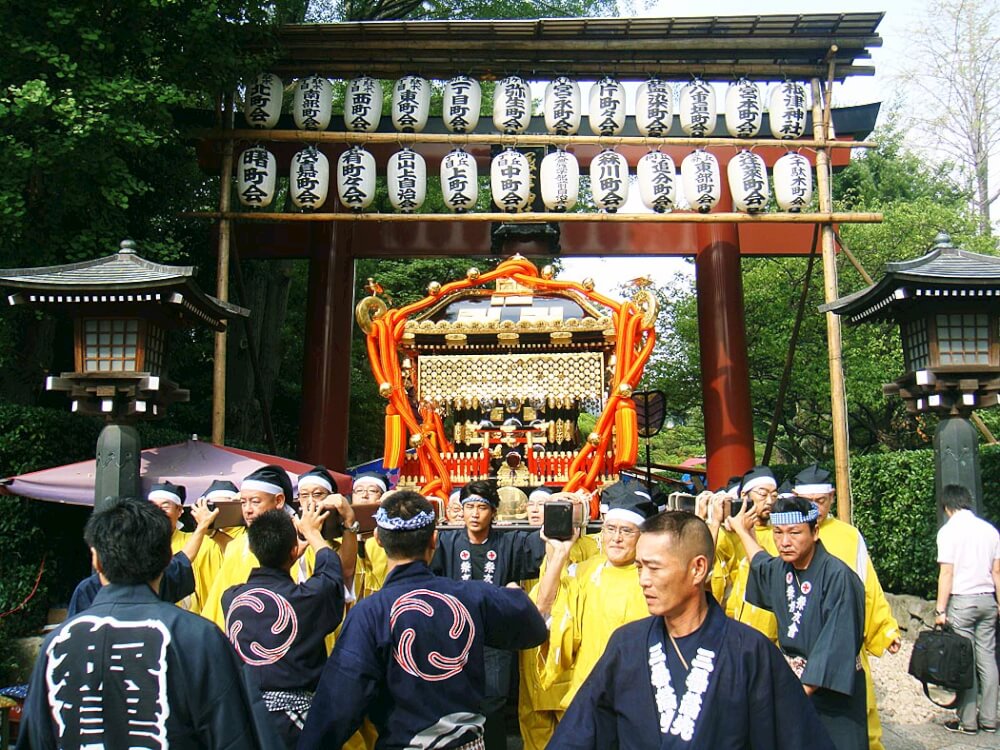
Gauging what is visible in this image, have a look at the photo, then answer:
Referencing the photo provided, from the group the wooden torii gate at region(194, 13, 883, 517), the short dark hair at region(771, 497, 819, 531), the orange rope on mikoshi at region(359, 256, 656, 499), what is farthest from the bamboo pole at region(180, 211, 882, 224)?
the short dark hair at region(771, 497, 819, 531)

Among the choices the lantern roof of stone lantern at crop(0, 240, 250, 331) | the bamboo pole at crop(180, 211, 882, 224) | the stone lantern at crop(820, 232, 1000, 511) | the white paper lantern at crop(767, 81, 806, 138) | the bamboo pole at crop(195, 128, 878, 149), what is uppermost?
the white paper lantern at crop(767, 81, 806, 138)

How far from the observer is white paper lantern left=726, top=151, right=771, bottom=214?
10117 mm

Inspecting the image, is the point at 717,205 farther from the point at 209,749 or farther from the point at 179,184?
the point at 209,749

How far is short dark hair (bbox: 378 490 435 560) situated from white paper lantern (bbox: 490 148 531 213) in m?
7.54

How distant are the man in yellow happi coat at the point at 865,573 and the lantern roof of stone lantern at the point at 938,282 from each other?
8.11ft

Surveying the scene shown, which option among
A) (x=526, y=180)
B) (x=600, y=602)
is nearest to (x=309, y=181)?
(x=526, y=180)

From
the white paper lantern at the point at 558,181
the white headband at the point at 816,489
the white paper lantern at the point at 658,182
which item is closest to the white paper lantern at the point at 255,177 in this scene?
the white paper lantern at the point at 558,181

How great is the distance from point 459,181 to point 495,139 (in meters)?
0.64

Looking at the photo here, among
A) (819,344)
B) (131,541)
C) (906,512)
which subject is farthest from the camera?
(819,344)

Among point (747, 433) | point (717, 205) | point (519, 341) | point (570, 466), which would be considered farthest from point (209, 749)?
point (717, 205)

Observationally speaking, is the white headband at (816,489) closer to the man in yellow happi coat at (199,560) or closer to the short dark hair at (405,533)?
the short dark hair at (405,533)

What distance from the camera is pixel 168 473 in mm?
7539

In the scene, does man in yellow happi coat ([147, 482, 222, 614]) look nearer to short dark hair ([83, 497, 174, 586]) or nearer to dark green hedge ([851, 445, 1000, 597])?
short dark hair ([83, 497, 174, 586])

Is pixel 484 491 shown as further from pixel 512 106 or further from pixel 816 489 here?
pixel 512 106
